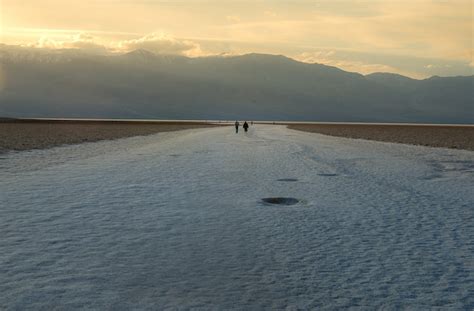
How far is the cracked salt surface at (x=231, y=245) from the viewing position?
5.00 metres

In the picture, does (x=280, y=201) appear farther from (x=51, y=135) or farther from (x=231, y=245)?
(x=51, y=135)

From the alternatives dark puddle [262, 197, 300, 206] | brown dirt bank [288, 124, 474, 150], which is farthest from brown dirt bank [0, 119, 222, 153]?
brown dirt bank [288, 124, 474, 150]

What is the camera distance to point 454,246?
23.4ft

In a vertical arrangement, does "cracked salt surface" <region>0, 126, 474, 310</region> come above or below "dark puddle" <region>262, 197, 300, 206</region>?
above

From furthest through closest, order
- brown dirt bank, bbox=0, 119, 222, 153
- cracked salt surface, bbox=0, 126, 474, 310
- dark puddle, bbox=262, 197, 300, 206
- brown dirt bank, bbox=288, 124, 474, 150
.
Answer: brown dirt bank, bbox=288, 124, 474, 150, brown dirt bank, bbox=0, 119, 222, 153, dark puddle, bbox=262, 197, 300, 206, cracked salt surface, bbox=0, 126, 474, 310

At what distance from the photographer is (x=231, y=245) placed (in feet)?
23.1

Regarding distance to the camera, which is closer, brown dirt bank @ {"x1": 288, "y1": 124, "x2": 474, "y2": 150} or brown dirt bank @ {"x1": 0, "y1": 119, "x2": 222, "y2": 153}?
brown dirt bank @ {"x1": 0, "y1": 119, "x2": 222, "y2": 153}

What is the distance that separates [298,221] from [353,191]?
4436mm

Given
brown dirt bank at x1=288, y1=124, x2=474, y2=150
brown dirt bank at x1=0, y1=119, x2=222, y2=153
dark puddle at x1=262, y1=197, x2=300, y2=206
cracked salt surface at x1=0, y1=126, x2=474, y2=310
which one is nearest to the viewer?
cracked salt surface at x1=0, y1=126, x2=474, y2=310

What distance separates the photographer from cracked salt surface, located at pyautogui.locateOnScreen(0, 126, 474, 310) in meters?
5.00

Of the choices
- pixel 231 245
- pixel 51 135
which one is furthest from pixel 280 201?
pixel 51 135

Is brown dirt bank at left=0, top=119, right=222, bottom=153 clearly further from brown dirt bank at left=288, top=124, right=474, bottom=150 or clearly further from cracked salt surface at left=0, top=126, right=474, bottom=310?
brown dirt bank at left=288, top=124, right=474, bottom=150

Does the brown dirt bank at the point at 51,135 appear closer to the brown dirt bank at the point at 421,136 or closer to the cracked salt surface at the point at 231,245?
the cracked salt surface at the point at 231,245

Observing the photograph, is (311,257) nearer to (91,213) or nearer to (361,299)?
(361,299)
